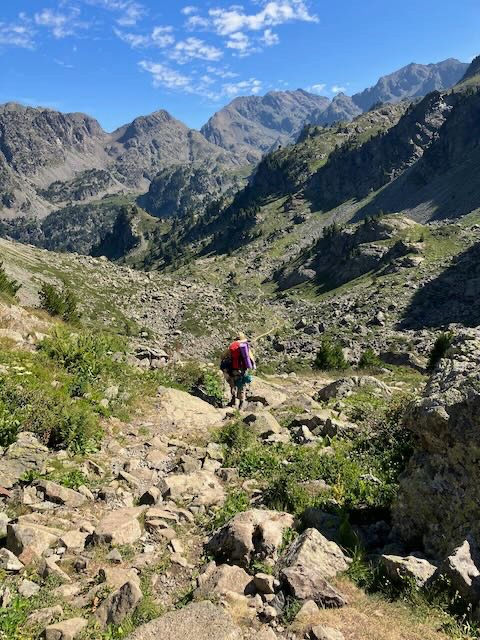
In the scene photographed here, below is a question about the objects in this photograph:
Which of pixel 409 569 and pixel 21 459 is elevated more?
pixel 409 569

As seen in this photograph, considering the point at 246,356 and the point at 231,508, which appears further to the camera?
the point at 246,356

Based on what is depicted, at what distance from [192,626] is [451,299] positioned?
60.4 m

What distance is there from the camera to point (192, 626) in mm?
4859

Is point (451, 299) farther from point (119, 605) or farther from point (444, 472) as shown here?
point (119, 605)

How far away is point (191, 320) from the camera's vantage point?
60906 millimetres

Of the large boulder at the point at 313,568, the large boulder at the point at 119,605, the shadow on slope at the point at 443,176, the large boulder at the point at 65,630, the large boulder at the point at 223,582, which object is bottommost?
the large boulder at the point at 65,630

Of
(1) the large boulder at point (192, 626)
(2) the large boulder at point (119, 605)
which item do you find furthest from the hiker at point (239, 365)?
(1) the large boulder at point (192, 626)

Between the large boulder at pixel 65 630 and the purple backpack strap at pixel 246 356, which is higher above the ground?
the purple backpack strap at pixel 246 356

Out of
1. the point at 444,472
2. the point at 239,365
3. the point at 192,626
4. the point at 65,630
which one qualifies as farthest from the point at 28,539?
the point at 239,365

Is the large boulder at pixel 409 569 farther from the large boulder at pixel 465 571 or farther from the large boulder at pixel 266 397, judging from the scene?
the large boulder at pixel 266 397

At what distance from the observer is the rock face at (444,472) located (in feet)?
19.9

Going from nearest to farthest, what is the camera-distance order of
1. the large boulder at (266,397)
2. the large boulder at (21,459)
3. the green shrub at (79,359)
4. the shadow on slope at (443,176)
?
the large boulder at (21,459) < the green shrub at (79,359) < the large boulder at (266,397) < the shadow on slope at (443,176)

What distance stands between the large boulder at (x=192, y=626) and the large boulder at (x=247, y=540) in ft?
3.87

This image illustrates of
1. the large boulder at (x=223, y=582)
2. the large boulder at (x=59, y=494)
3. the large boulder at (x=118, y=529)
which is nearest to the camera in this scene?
the large boulder at (x=223, y=582)
